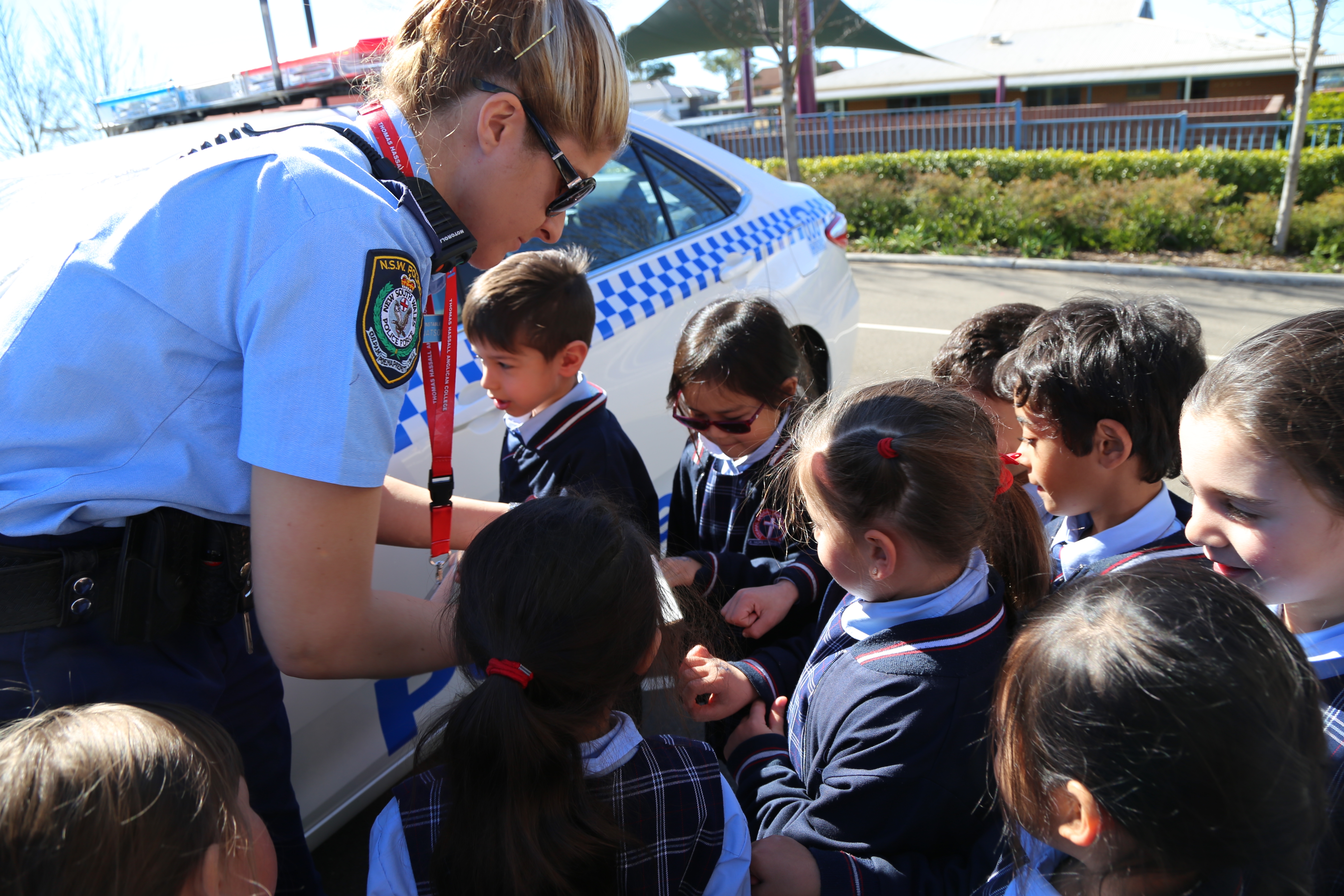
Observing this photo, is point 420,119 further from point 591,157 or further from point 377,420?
point 377,420

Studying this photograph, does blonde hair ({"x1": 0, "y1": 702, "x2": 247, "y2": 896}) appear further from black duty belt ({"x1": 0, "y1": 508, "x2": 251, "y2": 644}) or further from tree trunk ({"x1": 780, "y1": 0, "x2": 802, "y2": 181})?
tree trunk ({"x1": 780, "y1": 0, "x2": 802, "y2": 181})

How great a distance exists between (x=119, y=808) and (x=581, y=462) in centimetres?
131

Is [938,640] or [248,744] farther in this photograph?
[248,744]

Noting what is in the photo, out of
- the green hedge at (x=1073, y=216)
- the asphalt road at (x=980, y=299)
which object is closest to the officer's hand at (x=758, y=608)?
the asphalt road at (x=980, y=299)

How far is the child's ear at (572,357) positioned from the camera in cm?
219

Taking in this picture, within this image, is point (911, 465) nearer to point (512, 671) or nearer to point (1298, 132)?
point (512, 671)

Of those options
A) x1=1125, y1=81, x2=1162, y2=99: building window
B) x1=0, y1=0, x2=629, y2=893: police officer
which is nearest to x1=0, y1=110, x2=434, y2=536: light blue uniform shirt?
x1=0, y1=0, x2=629, y2=893: police officer

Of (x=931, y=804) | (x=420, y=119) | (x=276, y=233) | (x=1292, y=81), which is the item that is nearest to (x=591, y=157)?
(x=420, y=119)

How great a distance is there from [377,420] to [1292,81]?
2822 cm

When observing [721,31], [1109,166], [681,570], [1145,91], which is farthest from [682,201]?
[1145,91]

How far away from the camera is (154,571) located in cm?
116

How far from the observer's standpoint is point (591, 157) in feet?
4.75

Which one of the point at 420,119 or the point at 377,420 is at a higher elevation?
the point at 420,119

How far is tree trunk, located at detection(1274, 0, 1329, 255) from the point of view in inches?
345
